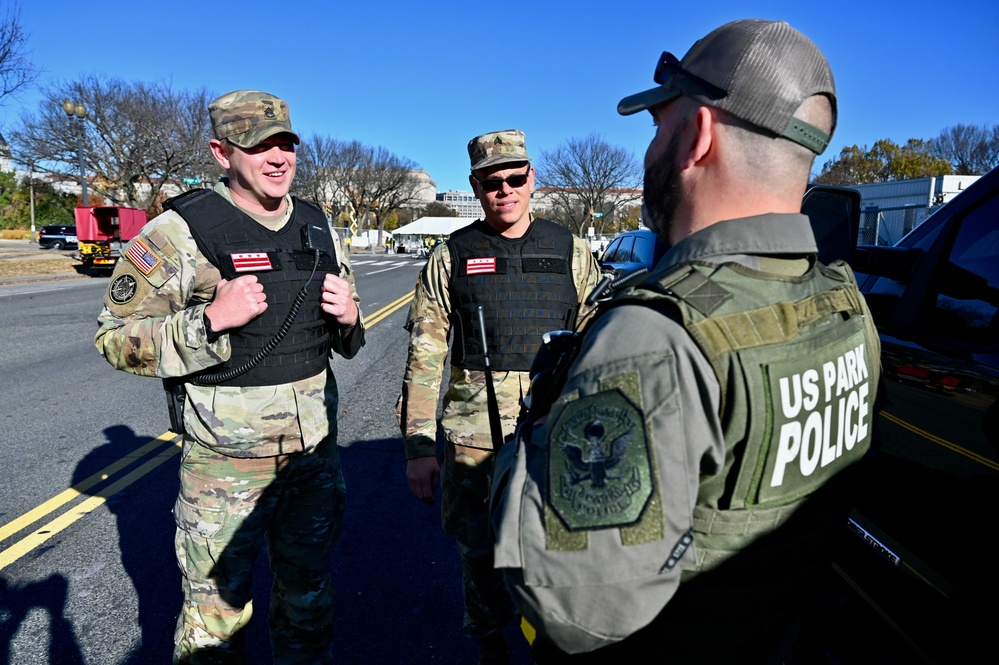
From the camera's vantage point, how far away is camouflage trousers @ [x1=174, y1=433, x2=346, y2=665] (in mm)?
2021

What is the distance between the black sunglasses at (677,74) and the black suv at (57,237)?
43.4 m

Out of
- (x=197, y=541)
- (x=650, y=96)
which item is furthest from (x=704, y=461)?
(x=197, y=541)

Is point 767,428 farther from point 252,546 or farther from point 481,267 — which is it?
point 252,546

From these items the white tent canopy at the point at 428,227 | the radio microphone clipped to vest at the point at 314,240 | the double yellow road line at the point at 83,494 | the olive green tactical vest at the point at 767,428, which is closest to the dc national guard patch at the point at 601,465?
the olive green tactical vest at the point at 767,428

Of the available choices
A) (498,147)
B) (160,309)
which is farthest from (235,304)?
(498,147)

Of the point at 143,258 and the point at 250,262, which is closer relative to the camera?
the point at 143,258

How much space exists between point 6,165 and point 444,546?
2848 inches

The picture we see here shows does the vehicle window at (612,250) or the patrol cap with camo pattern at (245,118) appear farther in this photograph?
the vehicle window at (612,250)

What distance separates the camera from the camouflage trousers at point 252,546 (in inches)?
79.6

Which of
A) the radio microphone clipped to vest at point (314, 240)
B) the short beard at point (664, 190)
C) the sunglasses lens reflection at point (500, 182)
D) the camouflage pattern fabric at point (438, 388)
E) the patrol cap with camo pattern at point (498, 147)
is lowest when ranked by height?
the camouflage pattern fabric at point (438, 388)

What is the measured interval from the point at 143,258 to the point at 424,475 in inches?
46.8

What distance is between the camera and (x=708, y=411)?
2.95 feet

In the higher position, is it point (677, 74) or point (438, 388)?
point (677, 74)

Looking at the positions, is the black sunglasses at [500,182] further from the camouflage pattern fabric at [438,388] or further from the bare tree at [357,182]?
the bare tree at [357,182]
